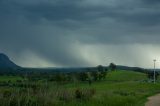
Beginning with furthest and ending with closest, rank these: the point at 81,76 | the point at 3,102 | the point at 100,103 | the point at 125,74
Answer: the point at 125,74
the point at 81,76
the point at 100,103
the point at 3,102

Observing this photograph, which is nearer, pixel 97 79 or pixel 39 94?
pixel 39 94

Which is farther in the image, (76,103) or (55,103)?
(76,103)

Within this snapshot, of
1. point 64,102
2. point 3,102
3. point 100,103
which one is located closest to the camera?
point 3,102

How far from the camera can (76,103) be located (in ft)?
98.2

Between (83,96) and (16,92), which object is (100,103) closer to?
(83,96)

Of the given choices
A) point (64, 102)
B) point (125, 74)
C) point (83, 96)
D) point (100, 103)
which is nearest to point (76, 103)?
point (64, 102)

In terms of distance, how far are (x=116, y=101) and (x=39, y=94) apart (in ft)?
30.8

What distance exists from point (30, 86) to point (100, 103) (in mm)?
6028

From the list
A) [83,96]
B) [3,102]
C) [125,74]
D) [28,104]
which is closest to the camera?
[3,102]

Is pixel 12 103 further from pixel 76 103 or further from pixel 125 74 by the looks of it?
pixel 125 74

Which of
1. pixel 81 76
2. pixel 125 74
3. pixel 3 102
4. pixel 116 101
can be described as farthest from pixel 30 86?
pixel 125 74

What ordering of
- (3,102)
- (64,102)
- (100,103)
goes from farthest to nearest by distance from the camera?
(100,103)
(64,102)
(3,102)

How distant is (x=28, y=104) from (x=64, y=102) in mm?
4337

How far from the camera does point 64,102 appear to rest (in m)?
29.4
